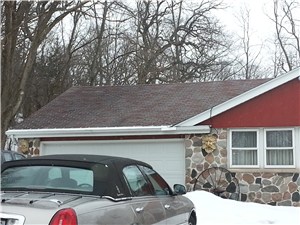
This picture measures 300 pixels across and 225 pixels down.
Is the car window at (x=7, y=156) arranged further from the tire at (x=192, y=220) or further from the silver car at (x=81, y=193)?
the silver car at (x=81, y=193)

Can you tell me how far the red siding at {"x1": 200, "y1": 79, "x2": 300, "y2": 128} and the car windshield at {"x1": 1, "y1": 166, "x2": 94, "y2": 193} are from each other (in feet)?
30.6

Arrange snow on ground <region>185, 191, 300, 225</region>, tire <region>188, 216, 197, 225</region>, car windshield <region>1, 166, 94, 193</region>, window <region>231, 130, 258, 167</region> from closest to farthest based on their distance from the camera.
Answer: car windshield <region>1, 166, 94, 193</region>, tire <region>188, 216, 197, 225</region>, snow on ground <region>185, 191, 300, 225</region>, window <region>231, 130, 258, 167</region>

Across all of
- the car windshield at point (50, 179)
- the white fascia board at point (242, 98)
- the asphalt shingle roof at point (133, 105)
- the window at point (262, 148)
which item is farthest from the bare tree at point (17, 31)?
the car windshield at point (50, 179)

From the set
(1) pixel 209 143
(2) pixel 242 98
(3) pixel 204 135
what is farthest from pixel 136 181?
(2) pixel 242 98

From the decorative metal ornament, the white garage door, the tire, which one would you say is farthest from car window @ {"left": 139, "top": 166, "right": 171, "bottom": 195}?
the white garage door

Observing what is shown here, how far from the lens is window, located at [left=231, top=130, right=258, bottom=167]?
14.0 m

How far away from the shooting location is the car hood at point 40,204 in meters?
4.14

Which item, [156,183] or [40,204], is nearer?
[40,204]

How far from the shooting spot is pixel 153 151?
1495 cm

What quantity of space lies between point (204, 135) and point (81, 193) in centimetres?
965

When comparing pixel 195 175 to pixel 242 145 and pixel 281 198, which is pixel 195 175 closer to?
pixel 242 145

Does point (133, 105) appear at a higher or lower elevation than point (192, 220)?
higher

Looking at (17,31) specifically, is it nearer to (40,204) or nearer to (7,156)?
(7,156)

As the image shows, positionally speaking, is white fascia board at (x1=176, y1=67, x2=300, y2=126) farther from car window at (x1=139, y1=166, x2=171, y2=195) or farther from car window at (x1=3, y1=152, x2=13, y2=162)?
car window at (x1=139, y1=166, x2=171, y2=195)
